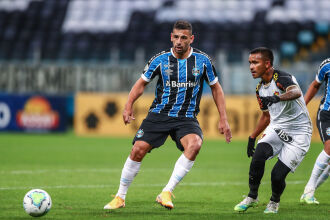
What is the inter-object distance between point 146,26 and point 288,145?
717 inches

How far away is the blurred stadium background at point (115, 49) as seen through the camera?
19516 mm

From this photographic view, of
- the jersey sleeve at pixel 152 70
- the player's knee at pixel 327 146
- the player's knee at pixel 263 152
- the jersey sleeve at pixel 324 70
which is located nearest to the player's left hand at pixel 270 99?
the player's knee at pixel 263 152

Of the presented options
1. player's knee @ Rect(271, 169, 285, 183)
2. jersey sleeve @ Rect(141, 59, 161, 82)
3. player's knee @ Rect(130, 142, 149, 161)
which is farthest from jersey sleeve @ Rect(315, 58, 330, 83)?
player's knee @ Rect(130, 142, 149, 161)

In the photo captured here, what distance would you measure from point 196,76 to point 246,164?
6.31 m

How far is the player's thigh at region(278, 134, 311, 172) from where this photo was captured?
6652 millimetres

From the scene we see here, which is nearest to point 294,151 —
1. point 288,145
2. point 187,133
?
point 288,145

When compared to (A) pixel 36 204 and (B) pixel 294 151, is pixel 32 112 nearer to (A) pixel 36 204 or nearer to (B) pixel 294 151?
(A) pixel 36 204

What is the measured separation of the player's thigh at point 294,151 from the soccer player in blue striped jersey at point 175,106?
0.64 meters

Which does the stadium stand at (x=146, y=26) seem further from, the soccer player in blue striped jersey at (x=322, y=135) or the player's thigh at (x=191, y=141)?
the player's thigh at (x=191, y=141)

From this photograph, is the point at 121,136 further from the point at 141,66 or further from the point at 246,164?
the point at 246,164

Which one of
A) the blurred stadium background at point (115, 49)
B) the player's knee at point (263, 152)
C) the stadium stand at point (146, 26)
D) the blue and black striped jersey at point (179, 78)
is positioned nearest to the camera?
the player's knee at point (263, 152)

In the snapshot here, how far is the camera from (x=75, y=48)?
23.7 meters

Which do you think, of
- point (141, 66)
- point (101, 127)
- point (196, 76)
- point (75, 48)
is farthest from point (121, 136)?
point (196, 76)

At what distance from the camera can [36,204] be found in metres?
6.00
